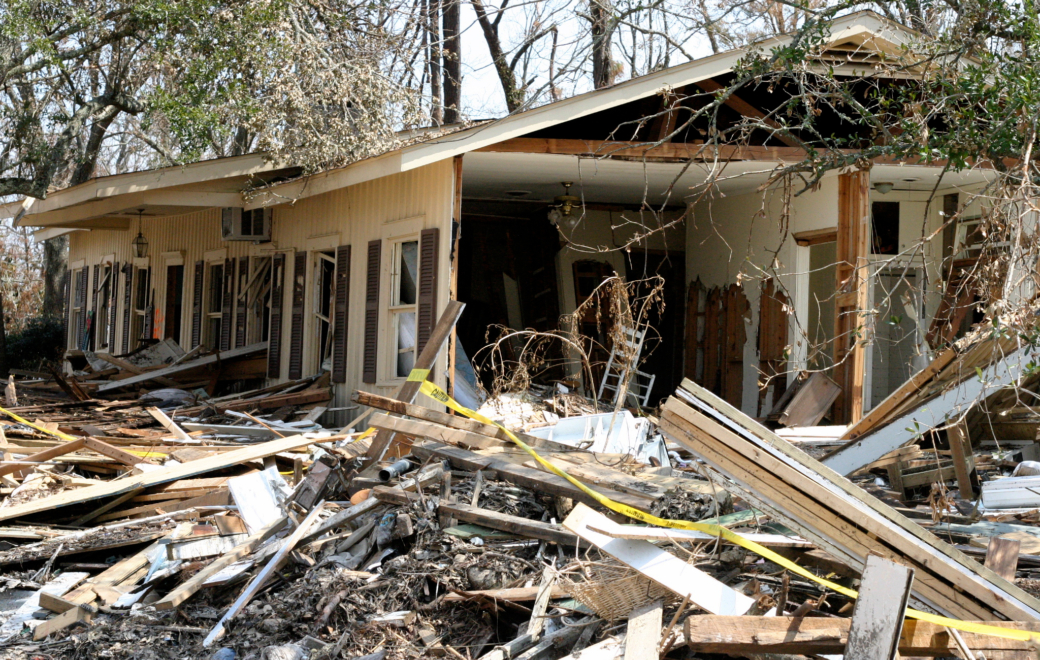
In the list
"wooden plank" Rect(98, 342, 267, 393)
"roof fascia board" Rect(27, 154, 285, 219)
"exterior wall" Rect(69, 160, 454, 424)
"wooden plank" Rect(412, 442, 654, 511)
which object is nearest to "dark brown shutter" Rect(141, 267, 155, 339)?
"exterior wall" Rect(69, 160, 454, 424)

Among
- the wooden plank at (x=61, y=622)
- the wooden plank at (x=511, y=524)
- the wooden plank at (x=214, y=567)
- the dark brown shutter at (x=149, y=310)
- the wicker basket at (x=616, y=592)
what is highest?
the dark brown shutter at (x=149, y=310)

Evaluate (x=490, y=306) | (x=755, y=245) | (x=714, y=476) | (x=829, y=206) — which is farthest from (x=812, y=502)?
(x=490, y=306)

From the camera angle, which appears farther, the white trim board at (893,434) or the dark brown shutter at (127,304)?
the dark brown shutter at (127,304)

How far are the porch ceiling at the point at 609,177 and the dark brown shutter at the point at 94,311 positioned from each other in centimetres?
1094

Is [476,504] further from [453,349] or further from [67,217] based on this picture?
[67,217]

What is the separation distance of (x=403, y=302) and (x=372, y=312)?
2.08 feet

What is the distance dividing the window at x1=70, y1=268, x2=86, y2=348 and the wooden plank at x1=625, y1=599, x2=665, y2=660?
21.2 meters

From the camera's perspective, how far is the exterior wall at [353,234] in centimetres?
1150

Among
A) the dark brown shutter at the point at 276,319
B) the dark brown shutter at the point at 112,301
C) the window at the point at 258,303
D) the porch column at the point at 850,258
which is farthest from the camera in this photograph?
the dark brown shutter at the point at 112,301

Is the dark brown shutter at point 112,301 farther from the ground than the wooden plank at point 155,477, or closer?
farther from the ground

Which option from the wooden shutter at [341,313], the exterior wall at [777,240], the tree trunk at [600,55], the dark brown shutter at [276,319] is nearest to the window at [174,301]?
the dark brown shutter at [276,319]

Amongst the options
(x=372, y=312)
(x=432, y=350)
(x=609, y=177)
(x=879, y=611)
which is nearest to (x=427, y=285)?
(x=372, y=312)

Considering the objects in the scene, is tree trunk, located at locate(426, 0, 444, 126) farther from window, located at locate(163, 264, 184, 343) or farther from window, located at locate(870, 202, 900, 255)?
window, located at locate(870, 202, 900, 255)

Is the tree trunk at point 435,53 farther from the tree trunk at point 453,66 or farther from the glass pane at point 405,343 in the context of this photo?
the glass pane at point 405,343
